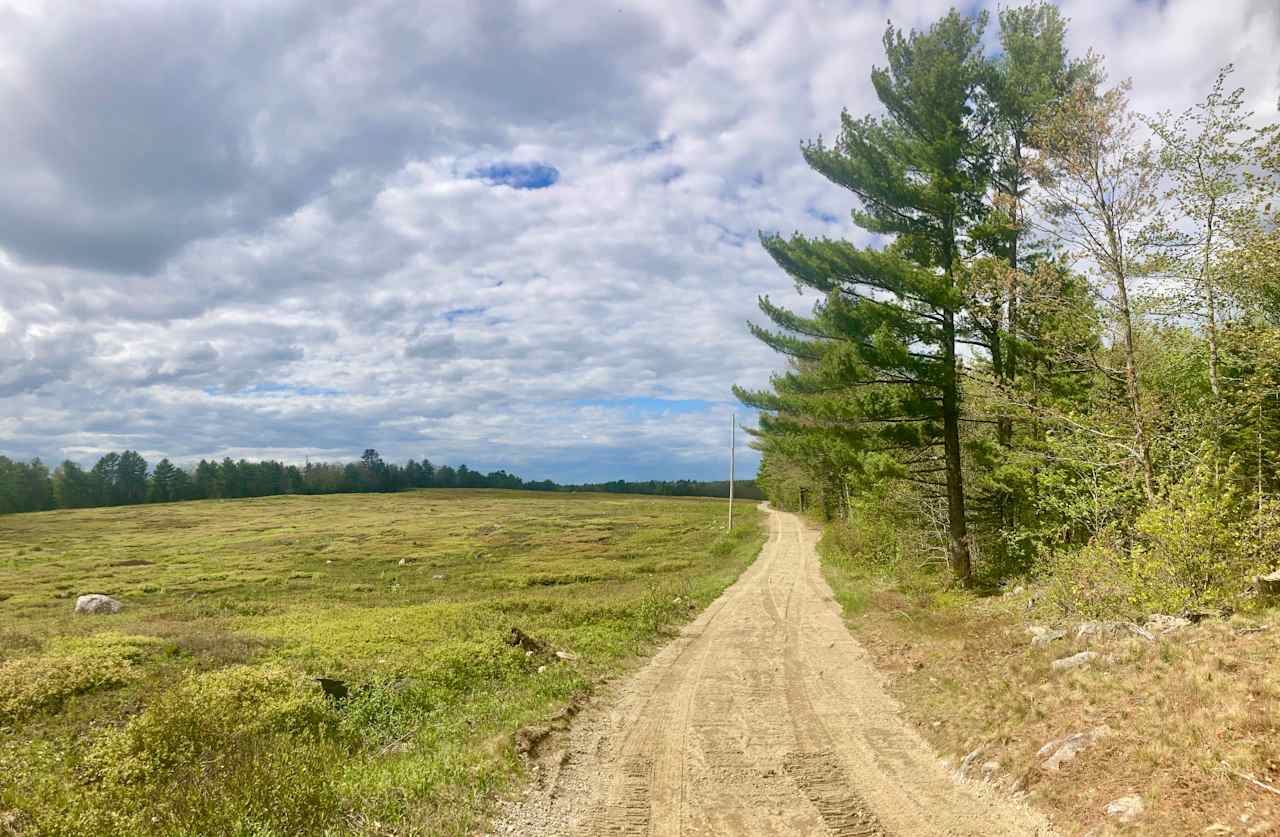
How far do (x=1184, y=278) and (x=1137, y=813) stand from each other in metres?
11.9

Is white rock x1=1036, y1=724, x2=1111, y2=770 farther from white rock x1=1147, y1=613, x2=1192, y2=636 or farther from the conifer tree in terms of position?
the conifer tree

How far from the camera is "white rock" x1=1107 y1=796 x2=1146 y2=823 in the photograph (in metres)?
5.89

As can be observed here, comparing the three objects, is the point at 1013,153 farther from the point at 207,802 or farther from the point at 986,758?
the point at 207,802

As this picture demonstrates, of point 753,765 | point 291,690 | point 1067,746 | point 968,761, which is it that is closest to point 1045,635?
point 968,761

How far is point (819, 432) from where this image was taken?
2155cm

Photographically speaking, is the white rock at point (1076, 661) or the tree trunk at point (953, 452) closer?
the white rock at point (1076, 661)

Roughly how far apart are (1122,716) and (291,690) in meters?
12.5

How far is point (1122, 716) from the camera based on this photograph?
7367mm

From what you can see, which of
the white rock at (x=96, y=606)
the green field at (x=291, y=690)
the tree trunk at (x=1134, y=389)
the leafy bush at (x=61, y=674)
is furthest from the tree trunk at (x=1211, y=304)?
the white rock at (x=96, y=606)

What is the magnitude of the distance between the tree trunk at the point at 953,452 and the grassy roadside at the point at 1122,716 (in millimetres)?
6888

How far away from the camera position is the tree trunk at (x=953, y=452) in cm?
1898

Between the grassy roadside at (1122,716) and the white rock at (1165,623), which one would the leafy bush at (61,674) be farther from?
the white rock at (1165,623)

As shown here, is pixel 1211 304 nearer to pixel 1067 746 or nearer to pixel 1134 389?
pixel 1134 389

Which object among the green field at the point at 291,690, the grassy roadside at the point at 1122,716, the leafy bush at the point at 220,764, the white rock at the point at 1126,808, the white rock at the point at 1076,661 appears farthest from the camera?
the white rock at the point at 1076,661
